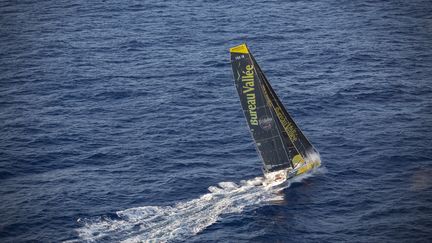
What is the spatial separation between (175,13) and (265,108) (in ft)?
274

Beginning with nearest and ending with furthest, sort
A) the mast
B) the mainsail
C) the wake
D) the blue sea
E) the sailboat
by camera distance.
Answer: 1. the wake
2. the blue sea
3. the mast
4. the mainsail
5. the sailboat

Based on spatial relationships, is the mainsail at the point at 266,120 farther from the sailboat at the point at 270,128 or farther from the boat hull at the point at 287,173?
the boat hull at the point at 287,173

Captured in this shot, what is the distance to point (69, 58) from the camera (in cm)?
13412

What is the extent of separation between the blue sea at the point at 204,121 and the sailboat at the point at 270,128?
2.40 meters

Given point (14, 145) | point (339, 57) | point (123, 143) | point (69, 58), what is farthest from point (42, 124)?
point (339, 57)

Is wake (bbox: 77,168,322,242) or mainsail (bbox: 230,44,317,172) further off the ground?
mainsail (bbox: 230,44,317,172)

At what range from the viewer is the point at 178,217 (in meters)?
77.4

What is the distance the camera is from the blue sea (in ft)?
253

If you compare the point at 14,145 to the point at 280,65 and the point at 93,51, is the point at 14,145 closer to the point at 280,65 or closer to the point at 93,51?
the point at 93,51

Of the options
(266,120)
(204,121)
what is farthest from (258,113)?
(204,121)

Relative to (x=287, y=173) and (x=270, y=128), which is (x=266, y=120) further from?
(x=287, y=173)

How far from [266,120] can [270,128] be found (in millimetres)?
1486

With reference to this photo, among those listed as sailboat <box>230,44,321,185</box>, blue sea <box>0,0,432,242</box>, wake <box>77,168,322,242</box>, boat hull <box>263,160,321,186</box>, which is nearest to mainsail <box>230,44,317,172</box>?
sailboat <box>230,44,321,185</box>

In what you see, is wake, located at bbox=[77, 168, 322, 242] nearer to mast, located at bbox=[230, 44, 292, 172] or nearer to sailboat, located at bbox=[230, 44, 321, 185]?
sailboat, located at bbox=[230, 44, 321, 185]
